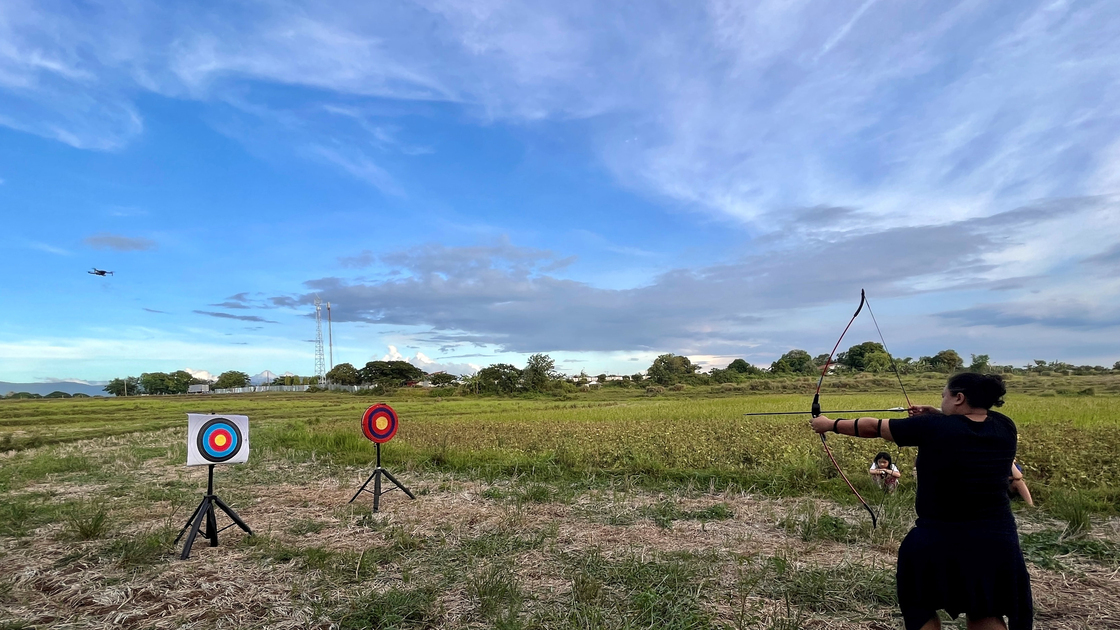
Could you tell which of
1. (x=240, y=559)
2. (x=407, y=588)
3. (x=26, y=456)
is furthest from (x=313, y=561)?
(x=26, y=456)

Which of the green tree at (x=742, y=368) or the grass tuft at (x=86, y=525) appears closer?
the grass tuft at (x=86, y=525)

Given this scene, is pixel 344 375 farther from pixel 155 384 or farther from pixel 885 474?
pixel 885 474

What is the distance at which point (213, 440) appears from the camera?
6.36m

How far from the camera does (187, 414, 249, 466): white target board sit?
20.6 feet

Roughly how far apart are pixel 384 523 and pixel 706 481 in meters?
4.61

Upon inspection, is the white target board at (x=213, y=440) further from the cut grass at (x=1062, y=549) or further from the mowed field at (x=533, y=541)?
the cut grass at (x=1062, y=549)

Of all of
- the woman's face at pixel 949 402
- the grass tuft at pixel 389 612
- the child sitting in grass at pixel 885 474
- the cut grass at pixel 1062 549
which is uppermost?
the woman's face at pixel 949 402

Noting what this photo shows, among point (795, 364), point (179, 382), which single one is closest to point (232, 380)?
point (179, 382)

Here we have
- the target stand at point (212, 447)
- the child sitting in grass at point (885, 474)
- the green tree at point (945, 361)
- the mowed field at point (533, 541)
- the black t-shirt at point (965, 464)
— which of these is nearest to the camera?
the black t-shirt at point (965, 464)

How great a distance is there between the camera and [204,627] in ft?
13.7

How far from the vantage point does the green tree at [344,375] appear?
252 ft

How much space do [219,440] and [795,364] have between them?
6205 cm

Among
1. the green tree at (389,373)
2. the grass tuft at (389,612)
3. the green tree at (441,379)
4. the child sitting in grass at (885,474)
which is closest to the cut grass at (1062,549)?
the child sitting in grass at (885,474)

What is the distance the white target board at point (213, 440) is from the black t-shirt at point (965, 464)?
6239 mm
